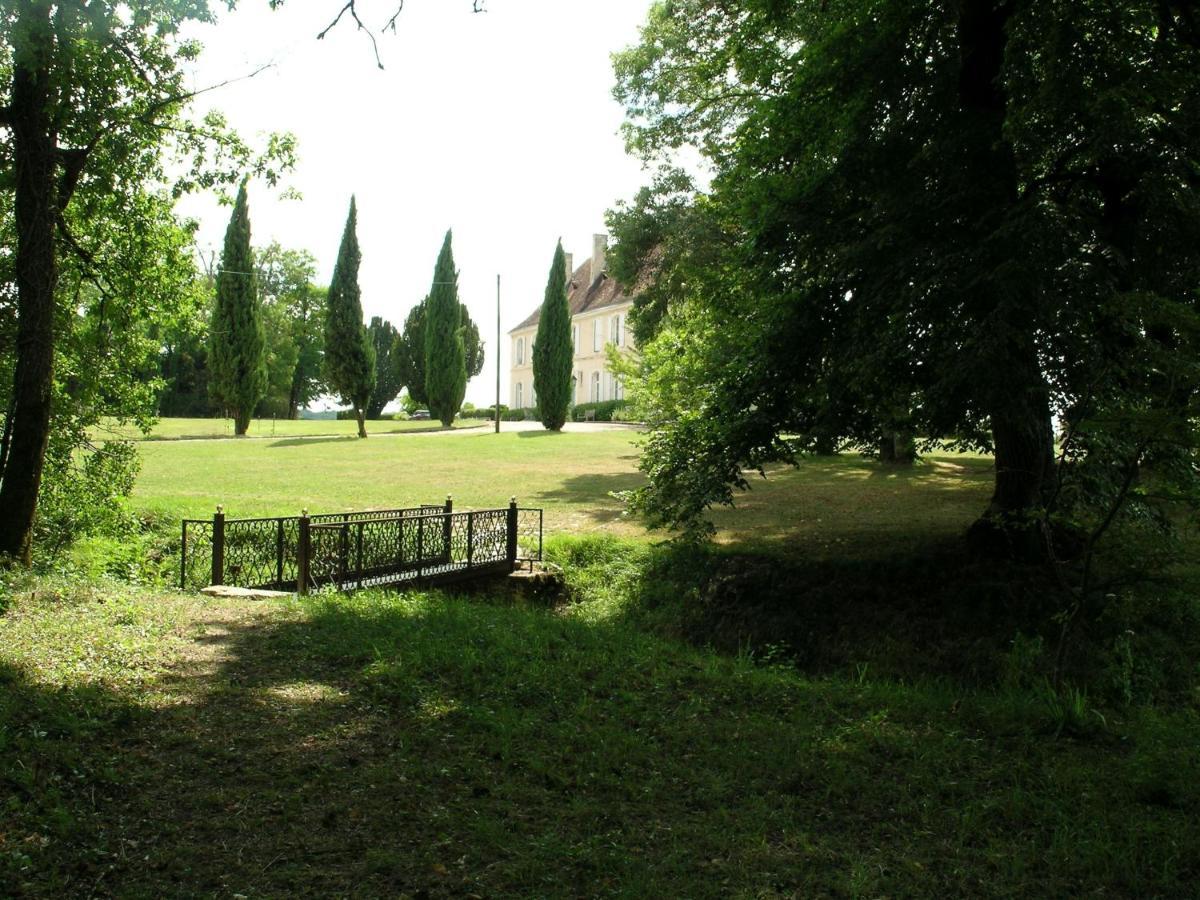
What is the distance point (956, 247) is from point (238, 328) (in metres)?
39.4

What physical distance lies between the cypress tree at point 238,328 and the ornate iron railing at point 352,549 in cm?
2802

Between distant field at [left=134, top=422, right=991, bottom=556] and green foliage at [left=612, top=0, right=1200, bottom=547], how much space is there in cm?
335

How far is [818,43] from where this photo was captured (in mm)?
10555

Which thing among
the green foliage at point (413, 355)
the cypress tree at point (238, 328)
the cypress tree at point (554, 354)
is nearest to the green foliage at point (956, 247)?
the cypress tree at point (554, 354)

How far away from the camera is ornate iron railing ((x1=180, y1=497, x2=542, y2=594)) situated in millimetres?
12703

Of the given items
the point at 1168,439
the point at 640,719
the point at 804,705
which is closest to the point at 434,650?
the point at 640,719

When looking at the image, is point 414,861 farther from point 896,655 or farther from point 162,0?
point 162,0

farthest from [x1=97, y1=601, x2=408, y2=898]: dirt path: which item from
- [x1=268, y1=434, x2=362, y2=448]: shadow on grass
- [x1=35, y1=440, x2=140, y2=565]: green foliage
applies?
[x1=268, y1=434, x2=362, y2=448]: shadow on grass

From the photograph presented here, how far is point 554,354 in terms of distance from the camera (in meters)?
45.3

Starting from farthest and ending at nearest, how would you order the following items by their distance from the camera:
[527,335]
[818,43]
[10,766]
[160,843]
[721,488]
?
[527,335], [721,488], [818,43], [10,766], [160,843]

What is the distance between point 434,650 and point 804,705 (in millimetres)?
2907

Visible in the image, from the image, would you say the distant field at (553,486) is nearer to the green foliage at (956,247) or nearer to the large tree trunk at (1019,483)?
the large tree trunk at (1019,483)

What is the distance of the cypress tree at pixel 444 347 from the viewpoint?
158 feet

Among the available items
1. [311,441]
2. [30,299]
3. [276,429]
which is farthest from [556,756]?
[276,429]
